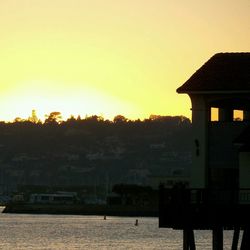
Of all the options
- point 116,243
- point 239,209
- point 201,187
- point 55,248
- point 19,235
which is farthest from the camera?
point 19,235

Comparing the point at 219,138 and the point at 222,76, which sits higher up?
the point at 222,76

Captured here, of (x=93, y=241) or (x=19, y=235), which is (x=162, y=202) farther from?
(x=19, y=235)

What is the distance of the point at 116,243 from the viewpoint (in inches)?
5399

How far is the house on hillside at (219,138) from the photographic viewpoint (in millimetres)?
54062

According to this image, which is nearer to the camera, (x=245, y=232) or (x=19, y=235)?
(x=245, y=232)

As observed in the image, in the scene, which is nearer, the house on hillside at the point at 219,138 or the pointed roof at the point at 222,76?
the house on hillside at the point at 219,138

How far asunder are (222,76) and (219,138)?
2.67m

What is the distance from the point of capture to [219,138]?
5722cm

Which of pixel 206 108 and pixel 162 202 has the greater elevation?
pixel 206 108

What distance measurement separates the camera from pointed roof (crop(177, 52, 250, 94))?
186 feet

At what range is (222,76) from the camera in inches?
2274

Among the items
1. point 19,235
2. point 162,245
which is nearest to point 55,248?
point 162,245

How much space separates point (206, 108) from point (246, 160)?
10.8 feet

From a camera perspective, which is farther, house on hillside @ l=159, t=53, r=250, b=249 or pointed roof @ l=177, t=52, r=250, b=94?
pointed roof @ l=177, t=52, r=250, b=94
